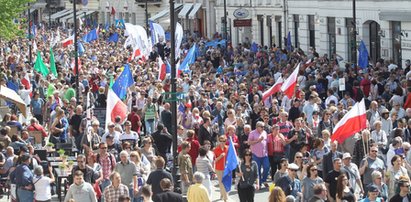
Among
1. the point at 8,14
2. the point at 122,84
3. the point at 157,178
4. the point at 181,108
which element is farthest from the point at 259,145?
the point at 8,14

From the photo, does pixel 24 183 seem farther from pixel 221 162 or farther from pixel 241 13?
pixel 241 13

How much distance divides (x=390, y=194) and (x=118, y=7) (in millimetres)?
88670

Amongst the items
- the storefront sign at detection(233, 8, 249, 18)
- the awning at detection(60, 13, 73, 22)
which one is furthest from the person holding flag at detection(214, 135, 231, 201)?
the awning at detection(60, 13, 73, 22)

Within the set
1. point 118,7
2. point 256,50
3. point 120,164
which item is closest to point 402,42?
point 256,50

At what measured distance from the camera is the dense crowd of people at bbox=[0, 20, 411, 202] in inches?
764

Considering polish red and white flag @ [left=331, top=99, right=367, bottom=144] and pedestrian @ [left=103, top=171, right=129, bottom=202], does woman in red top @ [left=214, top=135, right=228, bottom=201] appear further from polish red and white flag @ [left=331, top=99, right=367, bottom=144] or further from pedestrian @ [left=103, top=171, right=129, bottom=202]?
pedestrian @ [left=103, top=171, right=129, bottom=202]

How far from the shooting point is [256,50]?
5516 cm

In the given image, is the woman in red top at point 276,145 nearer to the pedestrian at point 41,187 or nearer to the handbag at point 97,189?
the handbag at point 97,189

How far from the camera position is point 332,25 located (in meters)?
53.8

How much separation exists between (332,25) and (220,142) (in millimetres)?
31230

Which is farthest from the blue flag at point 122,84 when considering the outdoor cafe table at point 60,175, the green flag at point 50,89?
the outdoor cafe table at point 60,175

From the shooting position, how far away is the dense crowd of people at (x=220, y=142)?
1941cm

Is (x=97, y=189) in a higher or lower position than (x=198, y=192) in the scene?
lower

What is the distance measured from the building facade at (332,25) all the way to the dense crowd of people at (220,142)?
203 inches
